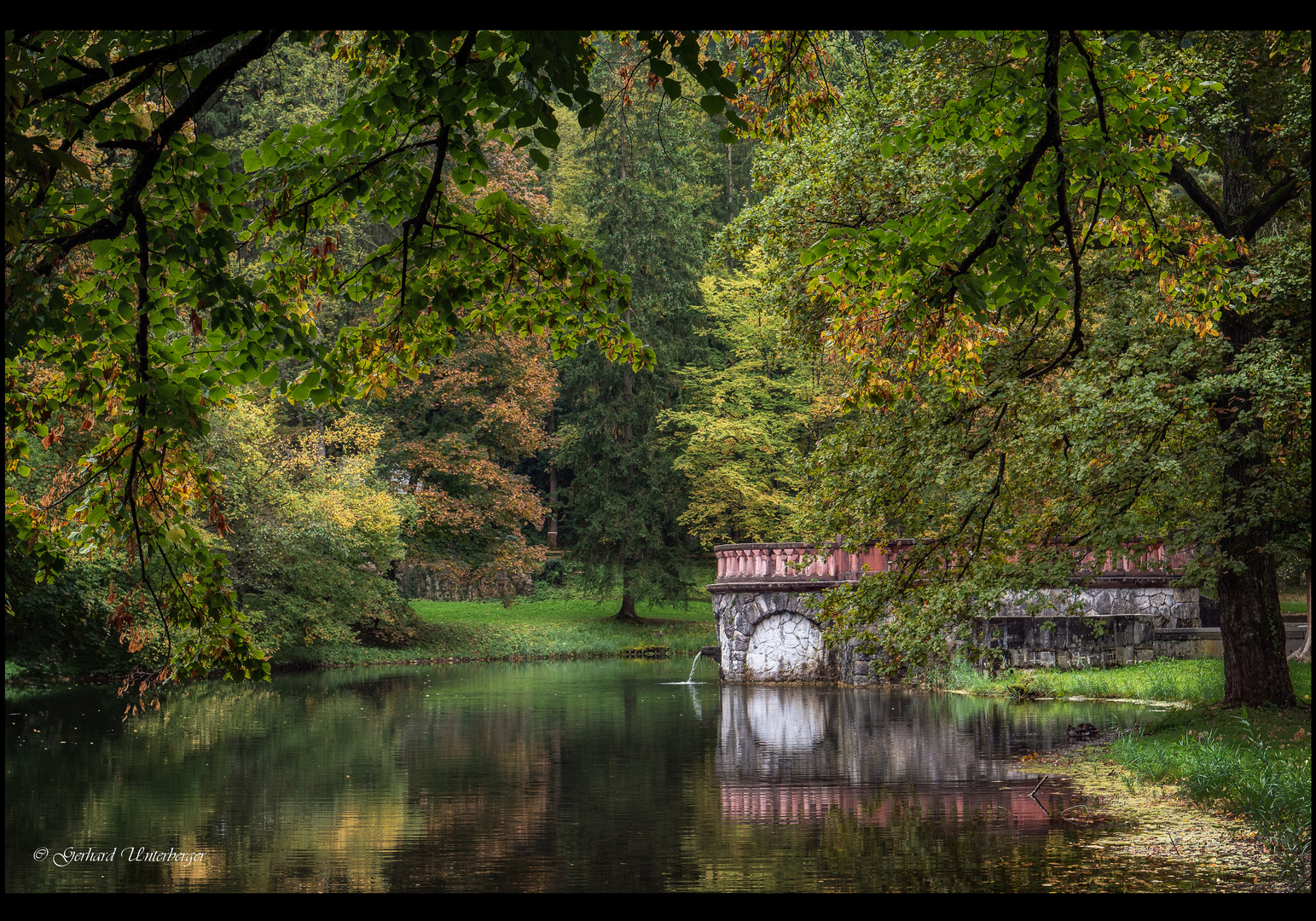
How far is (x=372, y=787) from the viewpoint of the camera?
40.3ft

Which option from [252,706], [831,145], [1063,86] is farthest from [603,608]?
[1063,86]

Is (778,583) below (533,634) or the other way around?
the other way around

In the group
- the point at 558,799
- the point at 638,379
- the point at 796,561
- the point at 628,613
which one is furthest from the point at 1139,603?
the point at 638,379

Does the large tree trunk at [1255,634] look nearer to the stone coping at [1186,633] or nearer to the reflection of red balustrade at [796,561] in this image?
the reflection of red balustrade at [796,561]

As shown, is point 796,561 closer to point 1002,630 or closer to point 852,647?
point 852,647

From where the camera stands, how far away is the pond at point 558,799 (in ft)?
26.5

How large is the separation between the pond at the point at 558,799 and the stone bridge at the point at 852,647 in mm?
2367

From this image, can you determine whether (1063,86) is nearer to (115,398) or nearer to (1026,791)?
(115,398)

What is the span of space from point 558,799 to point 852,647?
1389 centimetres

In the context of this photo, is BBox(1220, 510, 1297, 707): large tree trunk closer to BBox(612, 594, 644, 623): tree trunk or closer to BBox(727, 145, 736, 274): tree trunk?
BBox(612, 594, 644, 623): tree trunk

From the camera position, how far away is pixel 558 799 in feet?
37.2

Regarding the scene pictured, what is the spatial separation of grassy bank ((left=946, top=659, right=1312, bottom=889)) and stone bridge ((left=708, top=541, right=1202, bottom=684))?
336 centimetres

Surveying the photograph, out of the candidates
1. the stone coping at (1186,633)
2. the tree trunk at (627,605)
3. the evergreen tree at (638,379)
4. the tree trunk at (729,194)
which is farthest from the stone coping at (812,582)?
the tree trunk at (729,194)

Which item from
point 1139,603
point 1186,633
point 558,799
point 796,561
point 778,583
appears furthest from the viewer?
point 778,583
